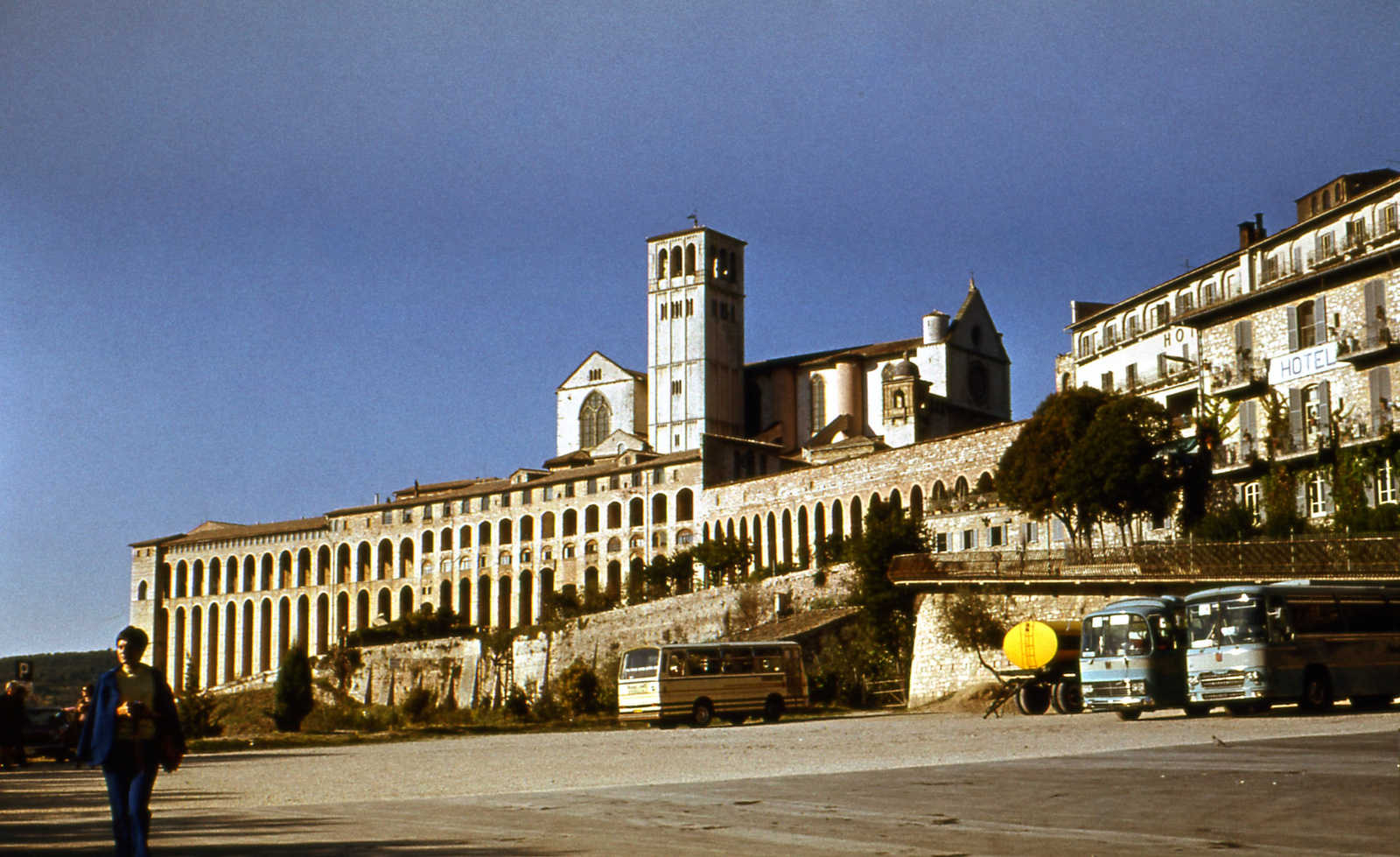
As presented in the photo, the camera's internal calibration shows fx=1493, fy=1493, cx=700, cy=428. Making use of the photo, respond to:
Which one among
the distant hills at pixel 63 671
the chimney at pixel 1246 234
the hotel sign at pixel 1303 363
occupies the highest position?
the chimney at pixel 1246 234

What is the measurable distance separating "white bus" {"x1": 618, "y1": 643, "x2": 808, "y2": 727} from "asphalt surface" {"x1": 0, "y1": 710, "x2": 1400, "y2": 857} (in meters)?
14.6

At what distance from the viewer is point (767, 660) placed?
41250mm

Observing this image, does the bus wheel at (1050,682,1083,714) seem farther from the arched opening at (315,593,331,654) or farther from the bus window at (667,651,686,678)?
the arched opening at (315,593,331,654)

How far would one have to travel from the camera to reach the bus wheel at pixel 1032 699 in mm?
35500

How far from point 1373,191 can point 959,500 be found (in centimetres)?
2227

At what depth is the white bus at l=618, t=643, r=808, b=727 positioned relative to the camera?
39.1m

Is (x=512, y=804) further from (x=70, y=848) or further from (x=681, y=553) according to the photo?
(x=681, y=553)

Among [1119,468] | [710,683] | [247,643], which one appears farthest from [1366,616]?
[247,643]

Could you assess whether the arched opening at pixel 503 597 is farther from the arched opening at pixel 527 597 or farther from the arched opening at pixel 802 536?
the arched opening at pixel 802 536

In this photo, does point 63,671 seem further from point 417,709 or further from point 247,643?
point 417,709

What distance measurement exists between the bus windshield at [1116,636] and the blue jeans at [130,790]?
77.6 feet

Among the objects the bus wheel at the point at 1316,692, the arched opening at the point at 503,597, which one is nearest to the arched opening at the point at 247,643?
the arched opening at the point at 503,597

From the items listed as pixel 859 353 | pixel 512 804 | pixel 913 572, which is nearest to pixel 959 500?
pixel 913 572

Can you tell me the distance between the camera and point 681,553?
8044 centimetres
